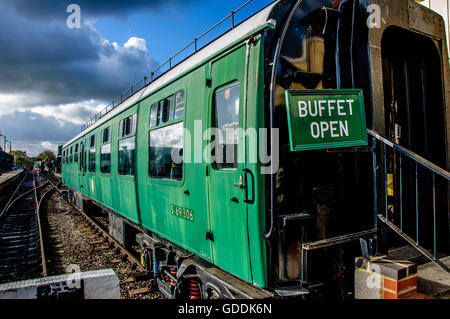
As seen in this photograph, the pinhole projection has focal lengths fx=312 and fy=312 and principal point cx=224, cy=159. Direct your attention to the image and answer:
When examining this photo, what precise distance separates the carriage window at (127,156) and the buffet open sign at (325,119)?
12.0 ft

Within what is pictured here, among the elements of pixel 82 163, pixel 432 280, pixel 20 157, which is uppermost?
pixel 20 157

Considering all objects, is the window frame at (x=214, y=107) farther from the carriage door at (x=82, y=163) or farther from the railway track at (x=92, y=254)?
the carriage door at (x=82, y=163)

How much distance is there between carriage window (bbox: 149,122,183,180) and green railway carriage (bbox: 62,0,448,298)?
29 millimetres

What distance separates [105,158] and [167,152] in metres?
4.31

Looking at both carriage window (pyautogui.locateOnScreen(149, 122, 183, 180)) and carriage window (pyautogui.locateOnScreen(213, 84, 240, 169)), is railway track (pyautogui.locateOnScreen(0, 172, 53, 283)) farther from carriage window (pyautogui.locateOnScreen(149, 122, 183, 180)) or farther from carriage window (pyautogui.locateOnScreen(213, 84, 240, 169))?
carriage window (pyautogui.locateOnScreen(213, 84, 240, 169))

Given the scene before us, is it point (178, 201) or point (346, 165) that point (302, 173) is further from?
point (178, 201)

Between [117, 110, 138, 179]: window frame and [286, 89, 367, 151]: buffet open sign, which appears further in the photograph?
[117, 110, 138, 179]: window frame

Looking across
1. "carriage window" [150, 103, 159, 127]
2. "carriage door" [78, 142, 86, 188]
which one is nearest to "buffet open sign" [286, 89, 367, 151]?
"carriage window" [150, 103, 159, 127]

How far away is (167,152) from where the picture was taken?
4.14 meters

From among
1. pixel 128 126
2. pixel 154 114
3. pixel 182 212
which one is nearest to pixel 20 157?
pixel 128 126

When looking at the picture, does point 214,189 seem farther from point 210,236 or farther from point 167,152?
point 167,152

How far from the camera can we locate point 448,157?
374cm

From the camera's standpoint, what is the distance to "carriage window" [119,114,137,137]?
A: 558cm

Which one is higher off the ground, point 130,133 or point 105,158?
point 130,133
